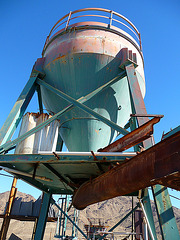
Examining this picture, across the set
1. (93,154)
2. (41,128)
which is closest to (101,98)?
(41,128)

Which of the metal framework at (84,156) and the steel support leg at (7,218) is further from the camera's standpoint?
the steel support leg at (7,218)

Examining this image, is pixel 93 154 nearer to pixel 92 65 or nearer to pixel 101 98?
pixel 101 98

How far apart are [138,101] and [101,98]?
148 cm

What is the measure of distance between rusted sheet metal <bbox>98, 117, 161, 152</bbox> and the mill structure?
0.06ft

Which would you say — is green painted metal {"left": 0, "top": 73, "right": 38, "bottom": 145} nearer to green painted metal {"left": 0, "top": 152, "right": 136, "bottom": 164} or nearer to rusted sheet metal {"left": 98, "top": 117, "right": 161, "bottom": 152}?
green painted metal {"left": 0, "top": 152, "right": 136, "bottom": 164}

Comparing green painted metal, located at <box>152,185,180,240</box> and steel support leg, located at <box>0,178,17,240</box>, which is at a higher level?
steel support leg, located at <box>0,178,17,240</box>

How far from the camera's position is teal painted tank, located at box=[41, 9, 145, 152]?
6.62 metres

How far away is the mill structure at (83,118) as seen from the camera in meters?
4.50

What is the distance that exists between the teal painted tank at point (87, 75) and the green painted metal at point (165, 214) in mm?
2945

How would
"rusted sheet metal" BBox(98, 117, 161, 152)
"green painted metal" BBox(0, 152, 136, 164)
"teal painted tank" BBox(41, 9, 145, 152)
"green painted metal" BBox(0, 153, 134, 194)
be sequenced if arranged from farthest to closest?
"teal painted tank" BBox(41, 9, 145, 152), "green painted metal" BBox(0, 153, 134, 194), "green painted metal" BBox(0, 152, 136, 164), "rusted sheet metal" BBox(98, 117, 161, 152)

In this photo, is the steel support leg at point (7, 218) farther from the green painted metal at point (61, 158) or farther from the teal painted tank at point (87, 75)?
the green painted metal at point (61, 158)

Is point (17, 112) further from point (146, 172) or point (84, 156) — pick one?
point (146, 172)

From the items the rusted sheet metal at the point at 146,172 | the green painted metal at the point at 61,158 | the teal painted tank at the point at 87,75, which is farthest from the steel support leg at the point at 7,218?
the rusted sheet metal at the point at 146,172

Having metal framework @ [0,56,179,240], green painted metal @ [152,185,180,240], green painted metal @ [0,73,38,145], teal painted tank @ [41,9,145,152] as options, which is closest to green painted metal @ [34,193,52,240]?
metal framework @ [0,56,179,240]
